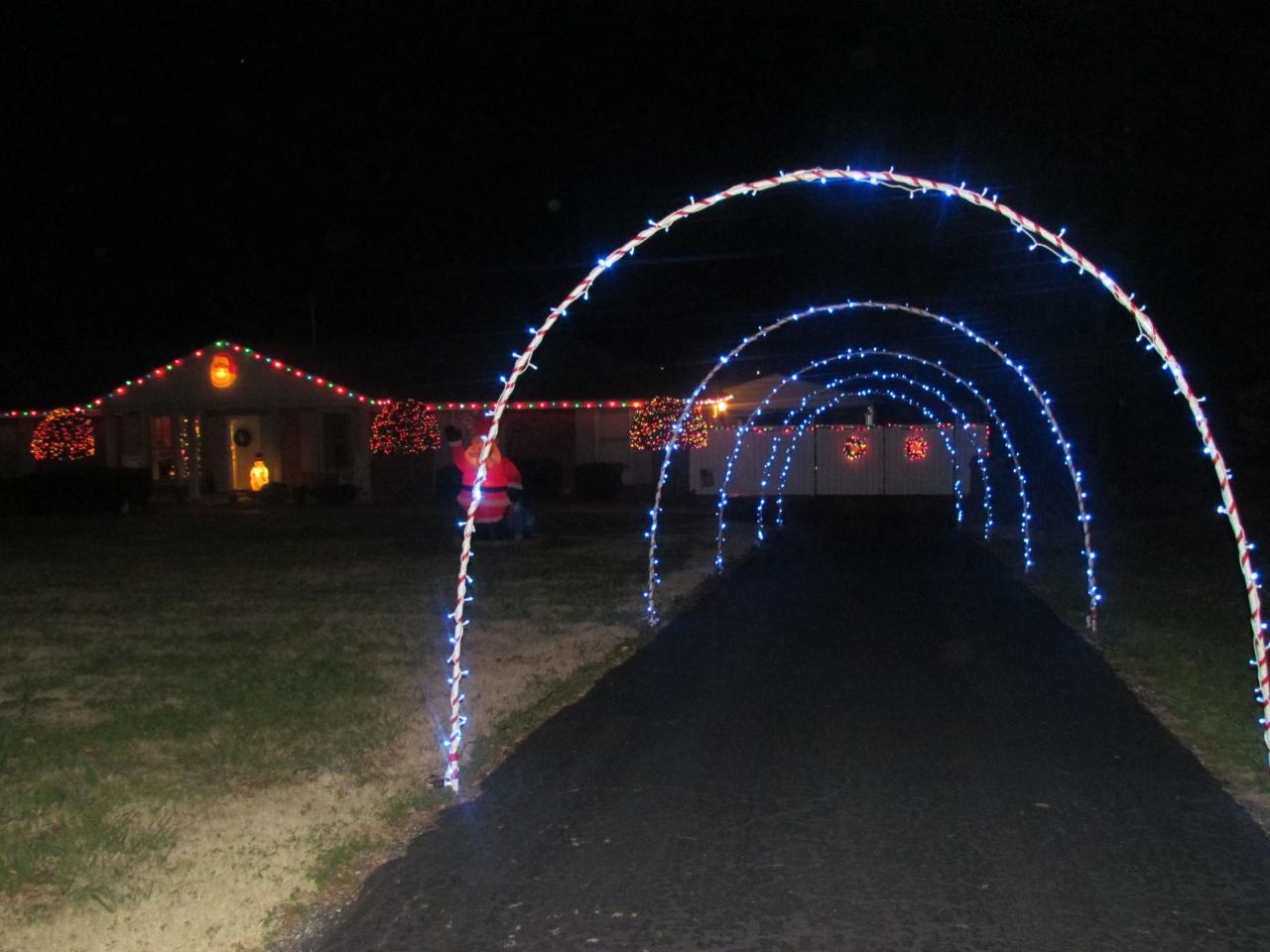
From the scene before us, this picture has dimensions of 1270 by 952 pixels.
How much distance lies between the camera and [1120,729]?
8.10m

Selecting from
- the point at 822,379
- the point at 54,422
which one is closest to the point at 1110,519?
the point at 822,379

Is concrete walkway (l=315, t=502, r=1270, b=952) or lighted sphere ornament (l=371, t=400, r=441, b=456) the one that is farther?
lighted sphere ornament (l=371, t=400, r=441, b=456)

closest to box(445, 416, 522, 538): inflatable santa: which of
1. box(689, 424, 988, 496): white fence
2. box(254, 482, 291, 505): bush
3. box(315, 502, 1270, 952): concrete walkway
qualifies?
→ box(315, 502, 1270, 952): concrete walkway

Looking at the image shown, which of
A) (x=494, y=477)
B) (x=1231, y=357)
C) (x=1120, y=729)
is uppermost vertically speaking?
(x=1231, y=357)

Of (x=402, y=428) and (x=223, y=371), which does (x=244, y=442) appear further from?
(x=402, y=428)

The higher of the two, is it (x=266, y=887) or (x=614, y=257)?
(x=614, y=257)

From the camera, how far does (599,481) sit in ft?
102

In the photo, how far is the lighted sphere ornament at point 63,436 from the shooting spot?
32156mm

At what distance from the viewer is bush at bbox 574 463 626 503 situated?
1222 inches

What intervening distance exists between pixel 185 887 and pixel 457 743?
6.35ft

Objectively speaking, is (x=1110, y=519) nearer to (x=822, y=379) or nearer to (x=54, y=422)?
(x=822, y=379)

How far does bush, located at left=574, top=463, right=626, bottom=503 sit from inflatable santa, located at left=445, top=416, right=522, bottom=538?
11.1m

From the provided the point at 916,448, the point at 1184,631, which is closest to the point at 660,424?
the point at 916,448

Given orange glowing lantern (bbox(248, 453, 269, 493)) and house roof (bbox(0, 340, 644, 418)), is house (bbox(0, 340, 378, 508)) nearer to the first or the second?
house roof (bbox(0, 340, 644, 418))
